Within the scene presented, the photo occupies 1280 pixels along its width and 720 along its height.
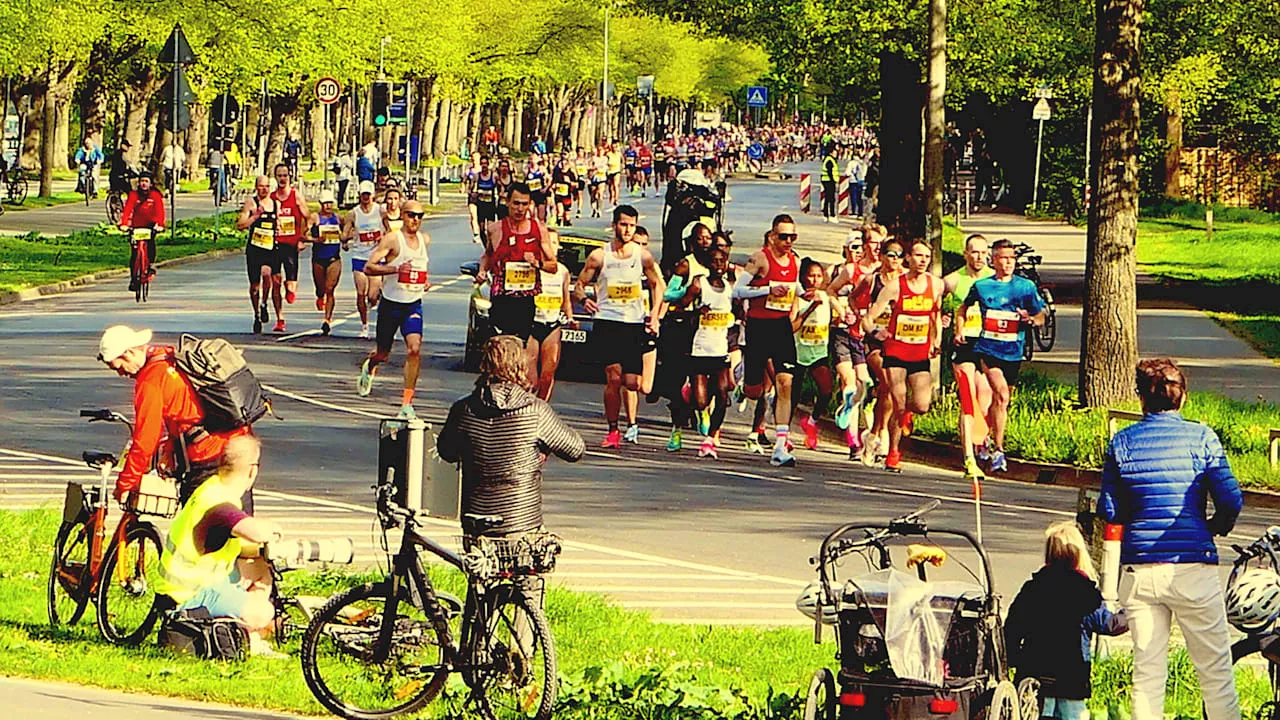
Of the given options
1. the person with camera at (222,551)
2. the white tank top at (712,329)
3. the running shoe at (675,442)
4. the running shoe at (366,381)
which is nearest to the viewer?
the person with camera at (222,551)

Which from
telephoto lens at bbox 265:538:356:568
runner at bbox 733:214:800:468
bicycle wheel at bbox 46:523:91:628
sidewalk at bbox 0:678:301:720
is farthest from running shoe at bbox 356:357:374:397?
sidewalk at bbox 0:678:301:720

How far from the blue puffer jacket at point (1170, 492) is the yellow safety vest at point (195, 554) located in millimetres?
3700

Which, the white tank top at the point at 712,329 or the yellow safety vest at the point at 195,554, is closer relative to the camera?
the yellow safety vest at the point at 195,554

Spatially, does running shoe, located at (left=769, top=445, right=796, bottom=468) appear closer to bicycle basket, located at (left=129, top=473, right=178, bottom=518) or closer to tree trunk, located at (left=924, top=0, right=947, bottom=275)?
tree trunk, located at (left=924, top=0, right=947, bottom=275)

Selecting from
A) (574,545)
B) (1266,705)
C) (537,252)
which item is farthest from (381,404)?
(1266,705)

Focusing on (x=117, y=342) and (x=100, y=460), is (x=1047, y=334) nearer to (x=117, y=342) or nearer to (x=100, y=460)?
(x=100, y=460)

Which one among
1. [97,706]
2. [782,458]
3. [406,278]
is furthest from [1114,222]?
[97,706]

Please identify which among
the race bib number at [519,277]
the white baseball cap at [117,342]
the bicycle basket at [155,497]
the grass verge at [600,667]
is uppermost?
the white baseball cap at [117,342]

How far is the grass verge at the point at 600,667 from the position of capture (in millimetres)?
9031

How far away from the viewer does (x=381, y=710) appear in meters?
9.25

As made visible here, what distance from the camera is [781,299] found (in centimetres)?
1889

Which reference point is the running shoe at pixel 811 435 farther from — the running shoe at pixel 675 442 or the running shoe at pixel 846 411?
the running shoe at pixel 675 442

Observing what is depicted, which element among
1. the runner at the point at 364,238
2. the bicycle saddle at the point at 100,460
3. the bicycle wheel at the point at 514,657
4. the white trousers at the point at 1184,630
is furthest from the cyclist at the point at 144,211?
the white trousers at the point at 1184,630

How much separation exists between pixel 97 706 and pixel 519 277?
10.3 m
